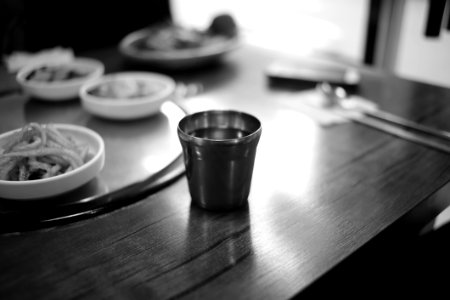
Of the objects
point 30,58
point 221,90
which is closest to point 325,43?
point 221,90

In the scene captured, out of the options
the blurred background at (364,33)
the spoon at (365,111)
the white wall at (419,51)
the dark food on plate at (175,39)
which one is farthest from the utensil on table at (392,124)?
the white wall at (419,51)

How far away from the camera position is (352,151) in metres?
1.08

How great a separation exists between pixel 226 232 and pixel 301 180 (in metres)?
0.26

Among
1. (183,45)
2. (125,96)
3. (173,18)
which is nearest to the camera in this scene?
(125,96)

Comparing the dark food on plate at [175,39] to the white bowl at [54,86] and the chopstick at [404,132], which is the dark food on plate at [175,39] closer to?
the white bowl at [54,86]

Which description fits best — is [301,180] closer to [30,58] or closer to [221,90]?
[221,90]

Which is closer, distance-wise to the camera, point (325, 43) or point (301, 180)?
point (301, 180)

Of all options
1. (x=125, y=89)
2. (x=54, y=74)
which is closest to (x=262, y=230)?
(x=125, y=89)

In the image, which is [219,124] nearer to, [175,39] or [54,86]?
[54,86]

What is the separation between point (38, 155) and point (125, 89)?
0.50m

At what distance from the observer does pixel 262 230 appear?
785mm

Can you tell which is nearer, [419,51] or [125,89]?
[125,89]

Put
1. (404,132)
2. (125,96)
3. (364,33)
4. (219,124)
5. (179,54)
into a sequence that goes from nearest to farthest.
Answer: (219,124) → (404,132) → (125,96) → (179,54) → (364,33)

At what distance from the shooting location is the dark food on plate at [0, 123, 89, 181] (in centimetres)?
84
